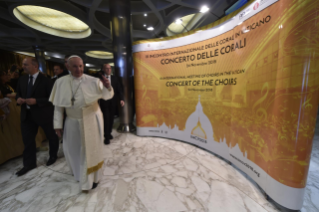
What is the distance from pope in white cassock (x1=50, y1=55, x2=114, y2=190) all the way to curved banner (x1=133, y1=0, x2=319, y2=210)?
Answer: 186 centimetres

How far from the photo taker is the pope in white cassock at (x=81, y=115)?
65.7 inches

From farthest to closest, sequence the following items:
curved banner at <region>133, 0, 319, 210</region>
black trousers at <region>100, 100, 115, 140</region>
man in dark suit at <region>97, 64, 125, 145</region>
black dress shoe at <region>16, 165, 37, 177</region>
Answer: black trousers at <region>100, 100, 115, 140</region> < man in dark suit at <region>97, 64, 125, 145</region> < black dress shoe at <region>16, 165, 37, 177</region> < curved banner at <region>133, 0, 319, 210</region>

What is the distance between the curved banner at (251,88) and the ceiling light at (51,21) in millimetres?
6131

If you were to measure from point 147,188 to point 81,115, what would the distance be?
51.4 inches

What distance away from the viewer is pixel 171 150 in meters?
2.97

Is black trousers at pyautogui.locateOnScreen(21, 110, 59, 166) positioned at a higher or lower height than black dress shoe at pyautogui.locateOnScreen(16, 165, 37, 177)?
higher

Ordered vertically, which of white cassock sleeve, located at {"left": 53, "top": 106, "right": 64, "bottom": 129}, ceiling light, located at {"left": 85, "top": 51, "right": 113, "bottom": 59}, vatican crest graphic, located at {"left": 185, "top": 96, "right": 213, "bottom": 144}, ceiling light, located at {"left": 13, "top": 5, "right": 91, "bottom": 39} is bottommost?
vatican crest graphic, located at {"left": 185, "top": 96, "right": 213, "bottom": 144}

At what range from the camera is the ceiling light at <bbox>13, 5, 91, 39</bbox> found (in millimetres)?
6246

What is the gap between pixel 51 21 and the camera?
7.42 m

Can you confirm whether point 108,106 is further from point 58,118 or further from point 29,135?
point 58,118

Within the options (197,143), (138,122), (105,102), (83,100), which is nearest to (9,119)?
(105,102)

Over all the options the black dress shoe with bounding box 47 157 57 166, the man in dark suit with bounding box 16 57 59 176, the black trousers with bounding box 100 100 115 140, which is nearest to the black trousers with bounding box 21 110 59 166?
the man in dark suit with bounding box 16 57 59 176

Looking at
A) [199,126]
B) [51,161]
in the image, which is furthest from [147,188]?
[51,161]

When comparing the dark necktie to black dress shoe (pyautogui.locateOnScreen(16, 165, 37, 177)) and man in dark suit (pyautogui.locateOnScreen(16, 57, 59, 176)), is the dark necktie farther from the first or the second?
black dress shoe (pyautogui.locateOnScreen(16, 165, 37, 177))
